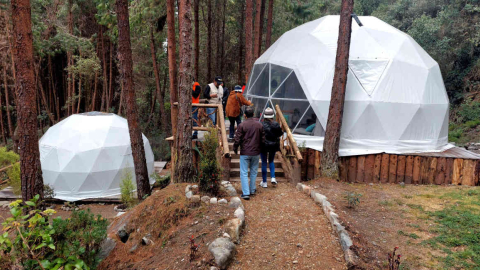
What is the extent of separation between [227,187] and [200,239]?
Answer: 6.11 ft

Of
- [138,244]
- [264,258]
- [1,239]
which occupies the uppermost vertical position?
[1,239]

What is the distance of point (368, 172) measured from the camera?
877cm

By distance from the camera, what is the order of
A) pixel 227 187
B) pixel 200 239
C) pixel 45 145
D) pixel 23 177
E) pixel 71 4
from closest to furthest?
pixel 200 239, pixel 23 177, pixel 227 187, pixel 45 145, pixel 71 4

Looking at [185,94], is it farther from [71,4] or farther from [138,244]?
[71,4]

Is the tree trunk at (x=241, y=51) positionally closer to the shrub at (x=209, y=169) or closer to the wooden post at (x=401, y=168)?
the wooden post at (x=401, y=168)

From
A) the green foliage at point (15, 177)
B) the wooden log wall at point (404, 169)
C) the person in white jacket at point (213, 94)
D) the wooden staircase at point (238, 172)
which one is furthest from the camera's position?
the green foliage at point (15, 177)

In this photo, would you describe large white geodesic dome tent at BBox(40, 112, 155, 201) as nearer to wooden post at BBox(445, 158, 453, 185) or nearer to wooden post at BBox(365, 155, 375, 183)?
wooden post at BBox(365, 155, 375, 183)

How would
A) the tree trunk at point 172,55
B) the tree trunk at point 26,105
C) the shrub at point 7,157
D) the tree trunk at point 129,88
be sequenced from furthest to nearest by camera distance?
the shrub at point 7,157
the tree trunk at point 172,55
the tree trunk at point 129,88
the tree trunk at point 26,105

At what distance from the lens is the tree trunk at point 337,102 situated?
26.0 ft

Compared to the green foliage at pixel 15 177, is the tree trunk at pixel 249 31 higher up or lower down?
higher up

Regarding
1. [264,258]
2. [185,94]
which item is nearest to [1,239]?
[264,258]

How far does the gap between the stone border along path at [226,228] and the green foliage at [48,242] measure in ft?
5.34

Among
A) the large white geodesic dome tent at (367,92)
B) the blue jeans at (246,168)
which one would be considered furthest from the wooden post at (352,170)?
the blue jeans at (246,168)

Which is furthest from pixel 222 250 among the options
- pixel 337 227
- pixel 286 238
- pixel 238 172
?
pixel 238 172
